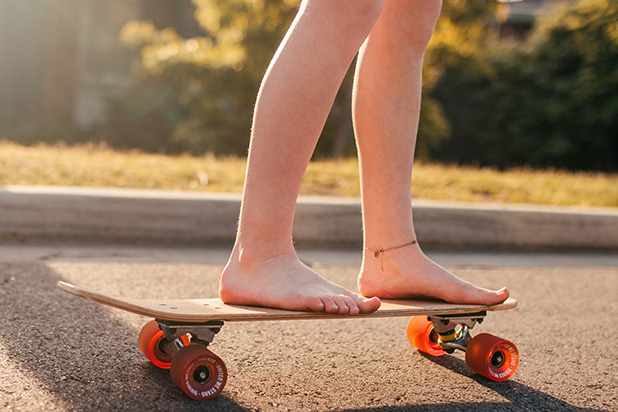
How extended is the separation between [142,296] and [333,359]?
29.8 inches

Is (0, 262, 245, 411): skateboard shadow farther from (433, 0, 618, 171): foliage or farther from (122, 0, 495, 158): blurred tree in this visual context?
(433, 0, 618, 171): foliage

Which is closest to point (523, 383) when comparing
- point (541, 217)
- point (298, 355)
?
point (298, 355)

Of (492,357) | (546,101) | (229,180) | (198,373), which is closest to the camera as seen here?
(198,373)

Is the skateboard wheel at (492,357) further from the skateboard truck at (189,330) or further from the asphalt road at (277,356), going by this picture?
the skateboard truck at (189,330)

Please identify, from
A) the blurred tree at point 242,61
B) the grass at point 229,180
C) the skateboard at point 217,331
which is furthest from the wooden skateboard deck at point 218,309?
the blurred tree at point 242,61

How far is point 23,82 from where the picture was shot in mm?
14484

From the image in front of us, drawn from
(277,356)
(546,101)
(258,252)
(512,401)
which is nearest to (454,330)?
(512,401)

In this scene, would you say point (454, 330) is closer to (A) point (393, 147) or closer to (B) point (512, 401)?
(B) point (512, 401)

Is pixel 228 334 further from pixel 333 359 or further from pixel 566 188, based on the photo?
pixel 566 188

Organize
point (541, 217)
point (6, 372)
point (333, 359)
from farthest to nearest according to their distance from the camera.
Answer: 1. point (541, 217)
2. point (333, 359)
3. point (6, 372)

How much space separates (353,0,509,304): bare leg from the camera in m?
1.64

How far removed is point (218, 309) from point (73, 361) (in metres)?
0.36

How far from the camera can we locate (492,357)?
1541 mm

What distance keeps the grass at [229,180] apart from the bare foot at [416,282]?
221cm
